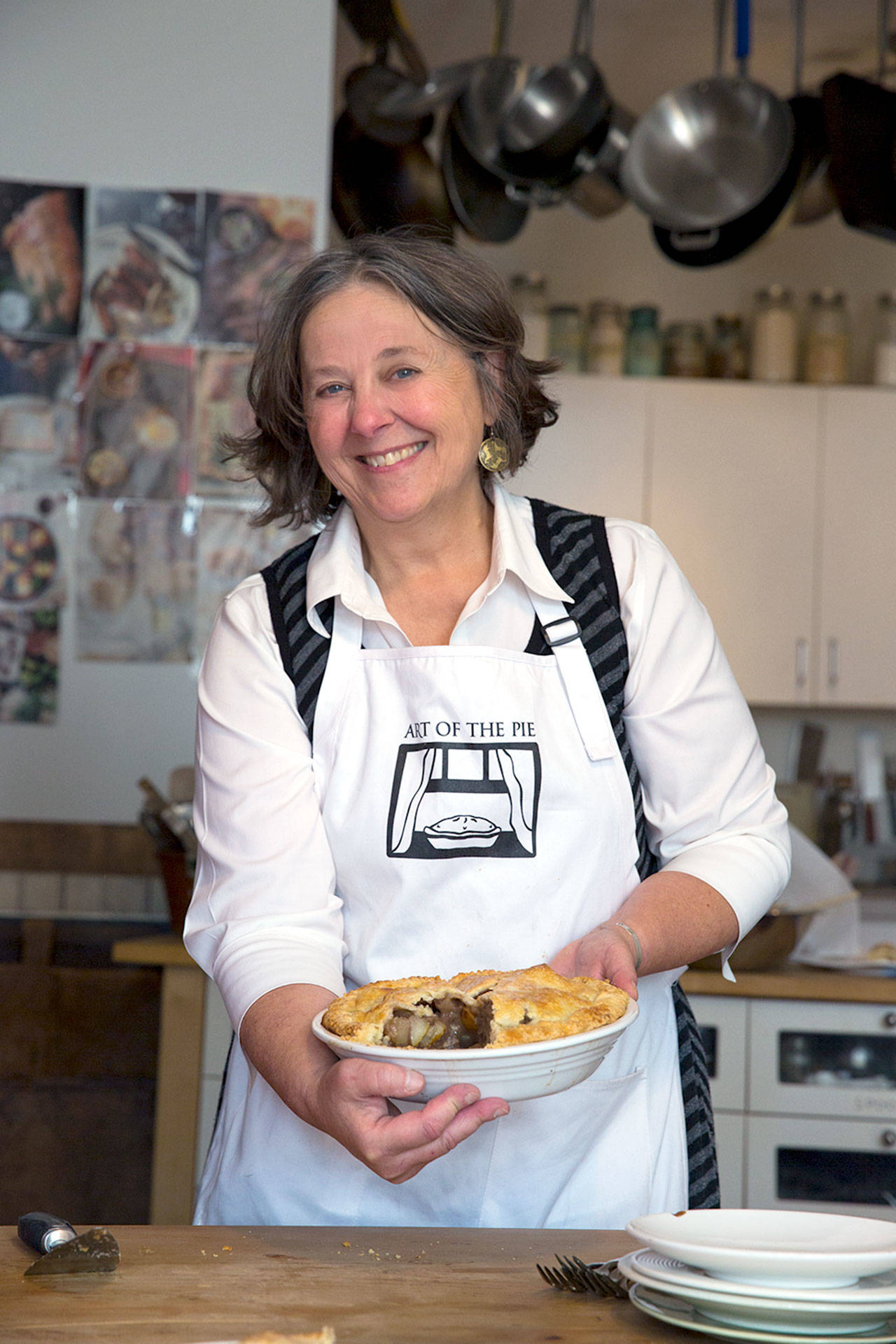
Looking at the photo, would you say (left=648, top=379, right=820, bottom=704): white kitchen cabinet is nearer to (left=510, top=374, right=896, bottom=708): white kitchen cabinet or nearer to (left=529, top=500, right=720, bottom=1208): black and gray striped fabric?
(left=510, top=374, right=896, bottom=708): white kitchen cabinet

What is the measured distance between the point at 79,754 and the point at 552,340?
6.13 feet

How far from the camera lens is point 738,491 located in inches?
147

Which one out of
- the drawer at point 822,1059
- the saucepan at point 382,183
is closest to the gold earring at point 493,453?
the drawer at point 822,1059

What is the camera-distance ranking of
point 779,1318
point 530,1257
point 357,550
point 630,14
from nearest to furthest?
point 779,1318
point 530,1257
point 357,550
point 630,14

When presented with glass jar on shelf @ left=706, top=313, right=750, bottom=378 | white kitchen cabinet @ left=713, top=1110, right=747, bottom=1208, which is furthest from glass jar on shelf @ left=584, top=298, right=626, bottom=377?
white kitchen cabinet @ left=713, top=1110, right=747, bottom=1208

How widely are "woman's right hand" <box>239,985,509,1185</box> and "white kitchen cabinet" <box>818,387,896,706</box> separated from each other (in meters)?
2.95

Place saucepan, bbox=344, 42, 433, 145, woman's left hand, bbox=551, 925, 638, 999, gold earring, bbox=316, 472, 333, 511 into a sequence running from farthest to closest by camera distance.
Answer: saucepan, bbox=344, 42, 433, 145
gold earring, bbox=316, 472, 333, 511
woman's left hand, bbox=551, 925, 638, 999

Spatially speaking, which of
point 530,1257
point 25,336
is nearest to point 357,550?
point 530,1257

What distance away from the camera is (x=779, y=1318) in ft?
2.61

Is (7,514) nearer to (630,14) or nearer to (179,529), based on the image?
(179,529)

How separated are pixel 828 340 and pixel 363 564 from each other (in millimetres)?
2782

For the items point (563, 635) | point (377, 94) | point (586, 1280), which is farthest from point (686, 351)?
point (586, 1280)

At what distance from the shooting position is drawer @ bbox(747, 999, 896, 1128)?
92.7 inches

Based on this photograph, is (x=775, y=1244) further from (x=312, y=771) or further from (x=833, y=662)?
(x=833, y=662)
